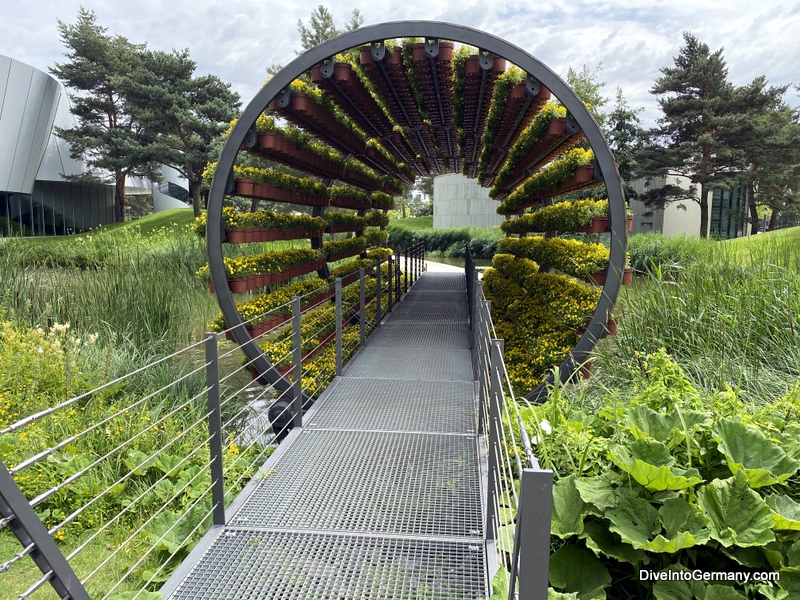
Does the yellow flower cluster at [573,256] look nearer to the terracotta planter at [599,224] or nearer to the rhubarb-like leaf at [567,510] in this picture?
the terracotta planter at [599,224]

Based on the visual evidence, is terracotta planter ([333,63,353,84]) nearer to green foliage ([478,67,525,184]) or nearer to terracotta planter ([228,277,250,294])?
green foliage ([478,67,525,184])

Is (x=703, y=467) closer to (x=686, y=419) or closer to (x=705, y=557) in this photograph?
(x=686, y=419)

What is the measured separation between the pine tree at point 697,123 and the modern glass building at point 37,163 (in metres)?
28.5

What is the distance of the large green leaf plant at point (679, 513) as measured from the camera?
81.8 inches

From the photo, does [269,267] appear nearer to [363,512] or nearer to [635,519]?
[363,512]

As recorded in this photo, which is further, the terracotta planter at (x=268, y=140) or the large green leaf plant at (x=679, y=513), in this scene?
the terracotta planter at (x=268, y=140)

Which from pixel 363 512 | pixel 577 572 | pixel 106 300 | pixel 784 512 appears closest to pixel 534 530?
pixel 577 572

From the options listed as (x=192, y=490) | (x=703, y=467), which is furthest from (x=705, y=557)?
(x=192, y=490)

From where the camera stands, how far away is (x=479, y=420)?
392 cm

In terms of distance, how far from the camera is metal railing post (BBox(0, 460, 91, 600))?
155cm

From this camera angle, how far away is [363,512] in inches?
116

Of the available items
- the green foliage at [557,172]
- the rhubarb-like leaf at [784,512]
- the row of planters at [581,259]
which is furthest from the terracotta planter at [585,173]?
the rhubarb-like leaf at [784,512]

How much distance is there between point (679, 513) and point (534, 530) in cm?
110

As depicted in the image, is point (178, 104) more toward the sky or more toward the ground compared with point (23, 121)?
more toward the sky
